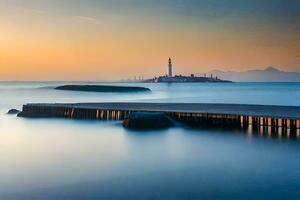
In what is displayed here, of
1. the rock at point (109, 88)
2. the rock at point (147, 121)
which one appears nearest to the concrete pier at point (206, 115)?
the rock at point (147, 121)

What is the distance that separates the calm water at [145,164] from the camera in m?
10.5

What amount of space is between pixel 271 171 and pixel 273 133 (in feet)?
18.5

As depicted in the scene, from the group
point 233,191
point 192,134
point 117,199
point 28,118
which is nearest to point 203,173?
point 233,191

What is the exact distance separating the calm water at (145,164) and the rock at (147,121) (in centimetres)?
56

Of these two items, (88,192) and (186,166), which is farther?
(186,166)

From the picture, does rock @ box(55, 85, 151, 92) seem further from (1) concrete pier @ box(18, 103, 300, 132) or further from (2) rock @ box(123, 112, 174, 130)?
(2) rock @ box(123, 112, 174, 130)

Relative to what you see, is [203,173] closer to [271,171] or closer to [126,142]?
[271,171]

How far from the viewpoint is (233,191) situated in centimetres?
1033

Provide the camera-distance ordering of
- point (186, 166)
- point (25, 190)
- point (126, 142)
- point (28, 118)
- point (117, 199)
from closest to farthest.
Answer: point (117, 199)
point (25, 190)
point (186, 166)
point (126, 142)
point (28, 118)

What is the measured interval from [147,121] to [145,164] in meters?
6.08

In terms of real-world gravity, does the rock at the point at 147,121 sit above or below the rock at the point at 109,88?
→ above

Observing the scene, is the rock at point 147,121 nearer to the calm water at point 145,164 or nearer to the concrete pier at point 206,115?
the calm water at point 145,164

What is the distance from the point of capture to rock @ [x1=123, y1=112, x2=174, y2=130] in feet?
64.4

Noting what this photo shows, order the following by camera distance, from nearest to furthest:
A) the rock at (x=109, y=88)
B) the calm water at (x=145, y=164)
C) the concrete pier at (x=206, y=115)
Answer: the calm water at (x=145, y=164) → the concrete pier at (x=206, y=115) → the rock at (x=109, y=88)
